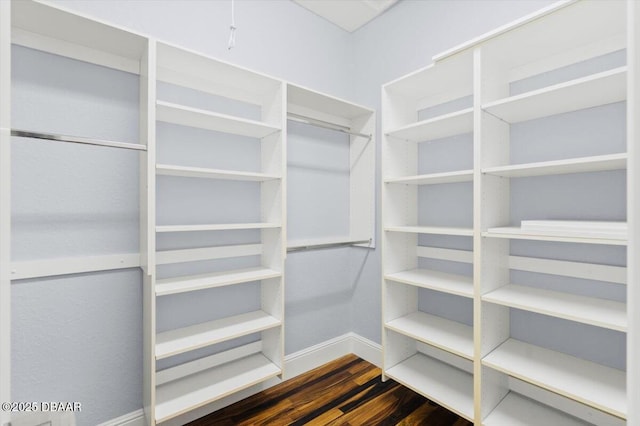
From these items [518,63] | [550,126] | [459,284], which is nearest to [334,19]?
[518,63]

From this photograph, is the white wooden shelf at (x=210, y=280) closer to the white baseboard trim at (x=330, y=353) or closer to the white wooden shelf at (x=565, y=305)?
the white baseboard trim at (x=330, y=353)

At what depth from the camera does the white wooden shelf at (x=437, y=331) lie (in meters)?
1.58

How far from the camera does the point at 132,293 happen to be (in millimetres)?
1572

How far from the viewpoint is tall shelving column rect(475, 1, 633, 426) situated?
1.23 meters

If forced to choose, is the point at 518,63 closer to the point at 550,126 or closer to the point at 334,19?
the point at 550,126

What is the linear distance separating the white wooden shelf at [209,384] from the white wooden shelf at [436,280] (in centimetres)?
93

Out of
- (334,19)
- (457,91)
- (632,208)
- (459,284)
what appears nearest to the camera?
(632,208)

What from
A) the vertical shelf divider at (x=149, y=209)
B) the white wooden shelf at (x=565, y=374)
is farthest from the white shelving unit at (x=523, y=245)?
the vertical shelf divider at (x=149, y=209)

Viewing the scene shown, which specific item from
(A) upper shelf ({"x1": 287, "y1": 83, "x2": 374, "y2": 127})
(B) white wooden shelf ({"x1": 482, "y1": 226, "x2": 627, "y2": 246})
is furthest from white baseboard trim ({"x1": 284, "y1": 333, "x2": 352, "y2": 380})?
(A) upper shelf ({"x1": 287, "y1": 83, "x2": 374, "y2": 127})

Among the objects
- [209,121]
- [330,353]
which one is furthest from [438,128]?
[330,353]

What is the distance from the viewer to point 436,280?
178 centimetres

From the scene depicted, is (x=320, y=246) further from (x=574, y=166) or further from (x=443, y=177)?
(x=574, y=166)

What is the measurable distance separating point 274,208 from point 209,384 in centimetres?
104

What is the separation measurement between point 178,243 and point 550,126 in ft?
6.80
